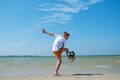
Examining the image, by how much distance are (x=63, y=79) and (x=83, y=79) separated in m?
0.67

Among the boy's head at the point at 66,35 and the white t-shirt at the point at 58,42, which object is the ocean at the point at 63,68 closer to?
the white t-shirt at the point at 58,42

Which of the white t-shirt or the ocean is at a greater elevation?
the white t-shirt

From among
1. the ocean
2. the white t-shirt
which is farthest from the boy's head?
the ocean

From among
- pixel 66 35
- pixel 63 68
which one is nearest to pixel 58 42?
pixel 66 35

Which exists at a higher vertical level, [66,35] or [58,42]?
[66,35]

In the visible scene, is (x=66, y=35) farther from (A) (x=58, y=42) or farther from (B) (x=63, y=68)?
(B) (x=63, y=68)

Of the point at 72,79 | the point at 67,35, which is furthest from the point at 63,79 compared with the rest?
the point at 67,35

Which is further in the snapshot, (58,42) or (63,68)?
(63,68)

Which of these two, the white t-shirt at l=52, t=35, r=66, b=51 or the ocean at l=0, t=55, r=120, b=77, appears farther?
the ocean at l=0, t=55, r=120, b=77

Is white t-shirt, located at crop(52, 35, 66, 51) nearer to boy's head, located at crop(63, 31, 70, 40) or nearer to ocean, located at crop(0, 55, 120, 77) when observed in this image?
boy's head, located at crop(63, 31, 70, 40)

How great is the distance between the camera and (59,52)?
8781 mm

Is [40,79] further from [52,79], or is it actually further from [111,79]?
[111,79]

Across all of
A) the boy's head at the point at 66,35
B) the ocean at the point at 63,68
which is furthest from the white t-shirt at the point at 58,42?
the ocean at the point at 63,68

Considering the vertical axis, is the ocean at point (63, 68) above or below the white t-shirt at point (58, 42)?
below
